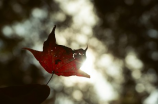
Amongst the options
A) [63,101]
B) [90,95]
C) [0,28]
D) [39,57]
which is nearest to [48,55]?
[39,57]

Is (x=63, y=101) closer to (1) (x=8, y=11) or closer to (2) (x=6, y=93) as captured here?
(1) (x=8, y=11)

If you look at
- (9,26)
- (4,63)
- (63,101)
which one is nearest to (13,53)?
(4,63)

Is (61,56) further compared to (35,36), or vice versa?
(35,36)

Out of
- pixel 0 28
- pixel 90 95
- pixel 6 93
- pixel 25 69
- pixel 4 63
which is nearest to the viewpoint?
pixel 6 93

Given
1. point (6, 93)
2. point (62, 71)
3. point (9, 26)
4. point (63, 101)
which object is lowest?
point (6, 93)

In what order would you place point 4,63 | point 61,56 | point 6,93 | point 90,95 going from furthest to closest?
point 90,95, point 4,63, point 61,56, point 6,93

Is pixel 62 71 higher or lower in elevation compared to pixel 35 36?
lower
